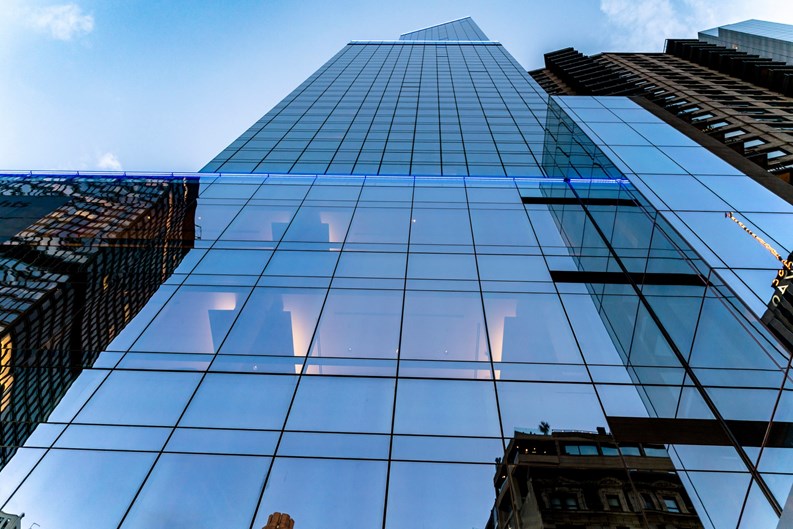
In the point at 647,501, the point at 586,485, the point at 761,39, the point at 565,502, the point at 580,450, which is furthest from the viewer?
the point at 761,39

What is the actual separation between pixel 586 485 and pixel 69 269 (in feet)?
63.7

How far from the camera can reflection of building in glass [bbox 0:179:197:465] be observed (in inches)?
Result: 599

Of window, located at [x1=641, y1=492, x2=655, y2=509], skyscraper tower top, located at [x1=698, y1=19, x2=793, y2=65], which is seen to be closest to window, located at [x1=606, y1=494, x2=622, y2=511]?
window, located at [x1=641, y1=492, x2=655, y2=509]

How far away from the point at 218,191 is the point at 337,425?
57.5 ft

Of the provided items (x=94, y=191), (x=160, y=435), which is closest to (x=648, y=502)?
(x=160, y=435)

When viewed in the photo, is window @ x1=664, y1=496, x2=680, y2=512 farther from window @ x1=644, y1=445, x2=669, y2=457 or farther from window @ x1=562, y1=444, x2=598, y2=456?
window @ x1=562, y1=444, x2=598, y2=456

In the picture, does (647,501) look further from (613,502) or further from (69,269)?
(69,269)

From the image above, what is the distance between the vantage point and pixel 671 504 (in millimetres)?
10922

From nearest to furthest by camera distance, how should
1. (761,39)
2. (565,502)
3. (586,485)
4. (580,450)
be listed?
1. (565,502)
2. (586,485)
3. (580,450)
4. (761,39)

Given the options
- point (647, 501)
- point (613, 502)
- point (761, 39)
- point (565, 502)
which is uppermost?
point (761, 39)

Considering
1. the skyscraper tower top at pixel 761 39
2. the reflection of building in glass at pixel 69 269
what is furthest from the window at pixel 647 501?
the skyscraper tower top at pixel 761 39

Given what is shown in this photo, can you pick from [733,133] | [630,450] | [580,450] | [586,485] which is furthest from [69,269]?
[733,133]

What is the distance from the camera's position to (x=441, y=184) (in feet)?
88.9

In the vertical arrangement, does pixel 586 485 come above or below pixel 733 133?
below
